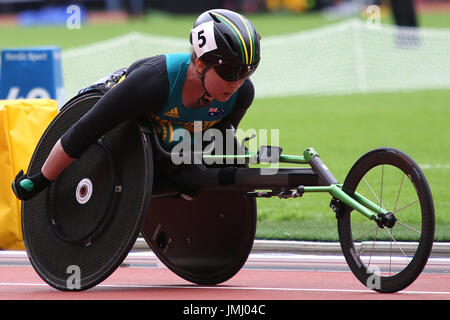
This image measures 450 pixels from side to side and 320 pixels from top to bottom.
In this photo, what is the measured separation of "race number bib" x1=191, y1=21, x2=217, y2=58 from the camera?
5.72 m

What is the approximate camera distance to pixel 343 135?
629 inches

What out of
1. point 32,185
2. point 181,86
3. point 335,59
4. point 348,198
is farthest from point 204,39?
point 335,59

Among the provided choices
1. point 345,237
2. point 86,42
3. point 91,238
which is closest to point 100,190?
point 91,238

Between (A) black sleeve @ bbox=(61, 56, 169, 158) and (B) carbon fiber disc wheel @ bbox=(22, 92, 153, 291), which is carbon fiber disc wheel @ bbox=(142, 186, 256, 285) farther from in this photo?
(A) black sleeve @ bbox=(61, 56, 169, 158)

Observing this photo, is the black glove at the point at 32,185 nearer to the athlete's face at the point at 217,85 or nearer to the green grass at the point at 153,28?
the athlete's face at the point at 217,85

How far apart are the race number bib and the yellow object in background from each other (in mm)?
2505

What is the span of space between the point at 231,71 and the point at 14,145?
2777 millimetres

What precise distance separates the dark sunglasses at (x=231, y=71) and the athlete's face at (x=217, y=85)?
0.02 meters

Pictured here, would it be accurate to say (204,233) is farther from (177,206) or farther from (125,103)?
(125,103)

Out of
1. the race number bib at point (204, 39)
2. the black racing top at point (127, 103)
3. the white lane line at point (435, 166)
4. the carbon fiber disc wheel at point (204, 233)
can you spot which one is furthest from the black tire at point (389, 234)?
the white lane line at point (435, 166)

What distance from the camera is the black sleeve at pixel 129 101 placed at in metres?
5.70

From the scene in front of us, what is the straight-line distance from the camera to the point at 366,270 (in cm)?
572

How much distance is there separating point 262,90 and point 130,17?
25.6 meters

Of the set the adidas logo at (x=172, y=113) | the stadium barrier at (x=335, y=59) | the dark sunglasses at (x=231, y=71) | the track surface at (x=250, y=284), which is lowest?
the track surface at (x=250, y=284)
